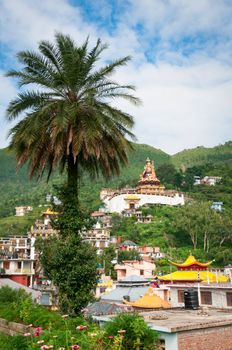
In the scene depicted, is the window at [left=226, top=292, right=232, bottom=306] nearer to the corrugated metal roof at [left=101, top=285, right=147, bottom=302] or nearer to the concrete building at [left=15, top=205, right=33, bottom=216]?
the corrugated metal roof at [left=101, top=285, right=147, bottom=302]

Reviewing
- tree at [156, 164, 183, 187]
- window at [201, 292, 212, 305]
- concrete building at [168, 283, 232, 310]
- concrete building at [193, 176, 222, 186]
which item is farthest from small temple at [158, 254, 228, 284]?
concrete building at [193, 176, 222, 186]

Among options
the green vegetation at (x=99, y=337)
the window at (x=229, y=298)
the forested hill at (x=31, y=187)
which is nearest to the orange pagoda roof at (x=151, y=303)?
the window at (x=229, y=298)

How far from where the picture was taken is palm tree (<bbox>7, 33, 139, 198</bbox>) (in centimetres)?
→ 1402

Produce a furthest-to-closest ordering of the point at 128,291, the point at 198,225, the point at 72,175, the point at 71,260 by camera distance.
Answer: the point at 198,225 → the point at 128,291 → the point at 72,175 → the point at 71,260

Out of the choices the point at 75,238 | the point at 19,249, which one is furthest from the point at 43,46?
the point at 19,249

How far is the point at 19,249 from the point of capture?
170 ft

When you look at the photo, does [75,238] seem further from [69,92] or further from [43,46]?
[43,46]

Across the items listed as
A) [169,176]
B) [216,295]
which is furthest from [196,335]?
[169,176]

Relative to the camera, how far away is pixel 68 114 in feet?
45.2

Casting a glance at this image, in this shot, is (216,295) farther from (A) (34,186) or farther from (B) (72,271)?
(A) (34,186)

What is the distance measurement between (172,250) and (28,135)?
64.0m

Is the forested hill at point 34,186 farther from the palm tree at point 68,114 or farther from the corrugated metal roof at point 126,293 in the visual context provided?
the palm tree at point 68,114

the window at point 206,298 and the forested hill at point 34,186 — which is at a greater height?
the forested hill at point 34,186

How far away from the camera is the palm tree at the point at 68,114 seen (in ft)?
46.0
